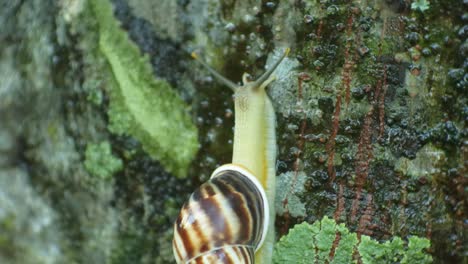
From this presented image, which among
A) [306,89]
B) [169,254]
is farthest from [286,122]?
[169,254]

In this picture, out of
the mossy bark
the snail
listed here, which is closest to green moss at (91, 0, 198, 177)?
the mossy bark

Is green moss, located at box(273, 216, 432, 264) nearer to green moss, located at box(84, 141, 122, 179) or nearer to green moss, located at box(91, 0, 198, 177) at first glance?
green moss, located at box(91, 0, 198, 177)

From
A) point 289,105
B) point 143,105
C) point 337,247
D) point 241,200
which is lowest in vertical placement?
point 337,247

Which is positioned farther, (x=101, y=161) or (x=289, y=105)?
(x=101, y=161)

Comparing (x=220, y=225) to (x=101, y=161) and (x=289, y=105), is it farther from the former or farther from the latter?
(x=101, y=161)

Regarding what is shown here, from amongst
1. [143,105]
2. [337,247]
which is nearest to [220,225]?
[337,247]

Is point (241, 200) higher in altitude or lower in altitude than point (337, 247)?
higher

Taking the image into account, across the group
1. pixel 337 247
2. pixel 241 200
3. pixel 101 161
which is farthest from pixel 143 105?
pixel 337 247
